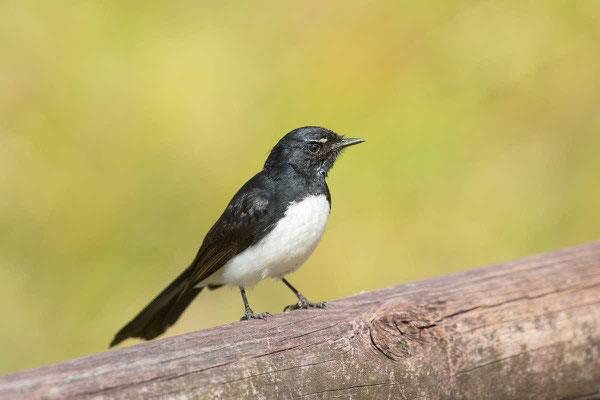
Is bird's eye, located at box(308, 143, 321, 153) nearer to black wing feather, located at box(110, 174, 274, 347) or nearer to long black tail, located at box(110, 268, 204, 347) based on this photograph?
black wing feather, located at box(110, 174, 274, 347)

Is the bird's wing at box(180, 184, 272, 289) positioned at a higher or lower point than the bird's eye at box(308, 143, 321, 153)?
lower

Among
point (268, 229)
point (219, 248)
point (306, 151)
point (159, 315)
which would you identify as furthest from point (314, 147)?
point (159, 315)

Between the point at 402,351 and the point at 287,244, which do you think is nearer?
the point at 402,351

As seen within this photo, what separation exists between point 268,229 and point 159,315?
0.70m

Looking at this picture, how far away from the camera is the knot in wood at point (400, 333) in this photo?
113 inches

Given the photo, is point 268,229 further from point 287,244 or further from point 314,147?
point 314,147

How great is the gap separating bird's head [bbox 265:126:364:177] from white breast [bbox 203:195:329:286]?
173 millimetres

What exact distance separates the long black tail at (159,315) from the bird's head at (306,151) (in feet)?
2.45

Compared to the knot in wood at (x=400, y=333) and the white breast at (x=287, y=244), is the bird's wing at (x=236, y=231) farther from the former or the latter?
the knot in wood at (x=400, y=333)

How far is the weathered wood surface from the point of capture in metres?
2.36

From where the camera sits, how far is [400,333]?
2930mm

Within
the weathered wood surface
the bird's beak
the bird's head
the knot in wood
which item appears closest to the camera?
the weathered wood surface

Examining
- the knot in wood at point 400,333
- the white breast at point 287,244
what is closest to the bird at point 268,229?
the white breast at point 287,244

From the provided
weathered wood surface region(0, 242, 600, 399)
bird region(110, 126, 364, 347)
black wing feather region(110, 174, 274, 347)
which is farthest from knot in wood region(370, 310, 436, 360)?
black wing feather region(110, 174, 274, 347)
